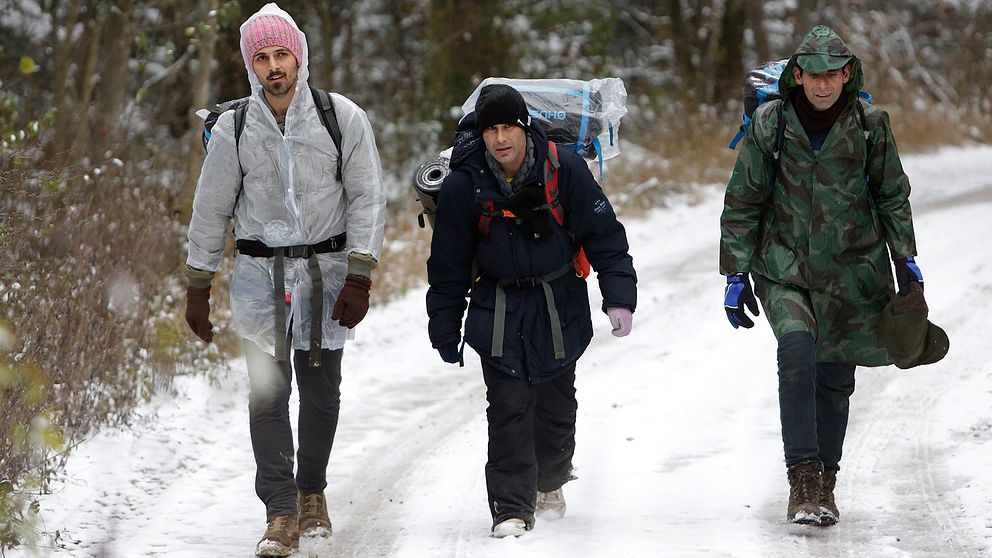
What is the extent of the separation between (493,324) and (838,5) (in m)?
20.4

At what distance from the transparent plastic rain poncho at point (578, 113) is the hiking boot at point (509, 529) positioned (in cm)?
149

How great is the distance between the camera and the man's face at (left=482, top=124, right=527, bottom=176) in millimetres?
4453

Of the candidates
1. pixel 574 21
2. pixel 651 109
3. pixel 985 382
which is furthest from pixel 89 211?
pixel 651 109

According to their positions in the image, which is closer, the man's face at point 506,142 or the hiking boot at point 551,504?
the man's face at point 506,142

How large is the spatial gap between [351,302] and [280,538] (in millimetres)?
869

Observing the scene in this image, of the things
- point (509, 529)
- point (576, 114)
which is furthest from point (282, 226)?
point (509, 529)

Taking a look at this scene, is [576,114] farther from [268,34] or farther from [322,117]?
[268,34]

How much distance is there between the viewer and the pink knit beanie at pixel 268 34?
4477 millimetres

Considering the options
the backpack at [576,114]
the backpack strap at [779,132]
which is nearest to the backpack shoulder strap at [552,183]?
the backpack at [576,114]

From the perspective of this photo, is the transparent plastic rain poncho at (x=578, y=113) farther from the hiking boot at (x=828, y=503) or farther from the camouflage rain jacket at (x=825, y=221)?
the hiking boot at (x=828, y=503)

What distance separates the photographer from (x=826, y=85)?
4.52 metres

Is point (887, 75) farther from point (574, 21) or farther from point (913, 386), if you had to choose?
point (913, 386)

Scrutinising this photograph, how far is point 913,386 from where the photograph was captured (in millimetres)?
6898

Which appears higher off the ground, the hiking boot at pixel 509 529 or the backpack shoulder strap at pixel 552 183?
the backpack shoulder strap at pixel 552 183
